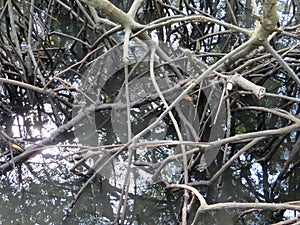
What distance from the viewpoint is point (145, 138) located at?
82.4 inches

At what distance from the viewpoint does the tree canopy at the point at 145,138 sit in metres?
1.54

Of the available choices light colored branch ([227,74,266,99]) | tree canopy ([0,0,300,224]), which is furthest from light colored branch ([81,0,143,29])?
light colored branch ([227,74,266,99])

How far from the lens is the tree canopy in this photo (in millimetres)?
1538

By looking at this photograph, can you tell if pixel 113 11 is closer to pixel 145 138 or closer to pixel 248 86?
pixel 248 86

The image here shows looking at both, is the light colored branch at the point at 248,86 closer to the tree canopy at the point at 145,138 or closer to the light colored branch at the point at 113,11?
the tree canopy at the point at 145,138

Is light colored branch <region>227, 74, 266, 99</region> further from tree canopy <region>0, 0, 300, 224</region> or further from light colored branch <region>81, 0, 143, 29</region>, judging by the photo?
light colored branch <region>81, 0, 143, 29</region>

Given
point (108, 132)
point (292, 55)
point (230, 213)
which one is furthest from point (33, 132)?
point (292, 55)

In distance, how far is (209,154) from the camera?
73.6 inches

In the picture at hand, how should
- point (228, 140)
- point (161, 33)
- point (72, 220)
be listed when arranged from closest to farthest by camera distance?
point (228, 140) < point (72, 220) < point (161, 33)

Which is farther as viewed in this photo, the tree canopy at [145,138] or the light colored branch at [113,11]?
the tree canopy at [145,138]

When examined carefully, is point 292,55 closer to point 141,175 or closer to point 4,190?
point 141,175

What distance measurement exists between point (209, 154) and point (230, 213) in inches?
10.9

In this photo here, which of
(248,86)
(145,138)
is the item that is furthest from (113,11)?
(145,138)

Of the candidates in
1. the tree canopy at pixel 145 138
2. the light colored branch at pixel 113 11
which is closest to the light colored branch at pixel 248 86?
the tree canopy at pixel 145 138
